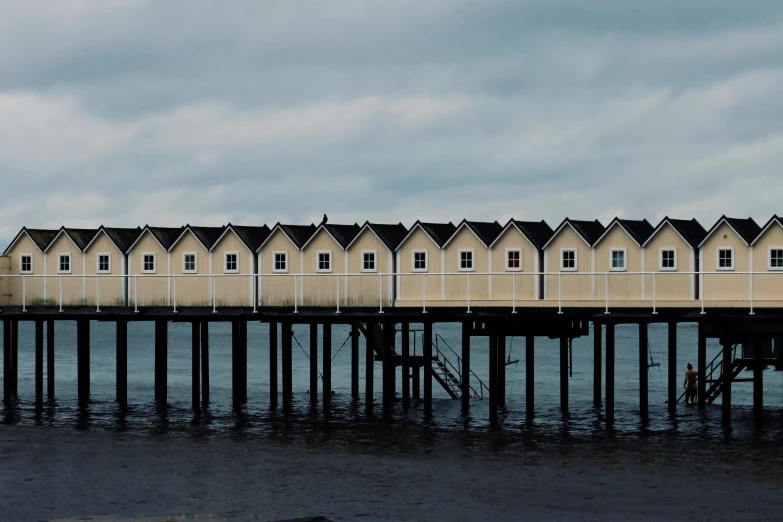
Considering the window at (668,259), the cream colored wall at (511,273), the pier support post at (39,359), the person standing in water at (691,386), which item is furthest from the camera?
the pier support post at (39,359)

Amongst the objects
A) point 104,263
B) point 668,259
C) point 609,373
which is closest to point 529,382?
point 609,373

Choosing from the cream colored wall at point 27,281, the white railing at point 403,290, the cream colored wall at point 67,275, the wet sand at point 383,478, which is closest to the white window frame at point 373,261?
the white railing at point 403,290

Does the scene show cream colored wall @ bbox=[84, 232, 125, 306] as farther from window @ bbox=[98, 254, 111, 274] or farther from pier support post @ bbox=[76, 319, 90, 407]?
pier support post @ bbox=[76, 319, 90, 407]

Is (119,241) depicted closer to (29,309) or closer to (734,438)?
(29,309)

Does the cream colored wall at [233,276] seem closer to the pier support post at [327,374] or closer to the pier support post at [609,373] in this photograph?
the pier support post at [327,374]

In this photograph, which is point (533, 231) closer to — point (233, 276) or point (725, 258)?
point (725, 258)

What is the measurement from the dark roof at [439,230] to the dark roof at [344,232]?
112 inches

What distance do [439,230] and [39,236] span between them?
18392 millimetres

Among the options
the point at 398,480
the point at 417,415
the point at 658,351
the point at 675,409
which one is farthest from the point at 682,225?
the point at 658,351

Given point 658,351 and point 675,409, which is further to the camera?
point 658,351

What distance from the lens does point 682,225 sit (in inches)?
1868

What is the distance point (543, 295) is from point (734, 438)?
857cm

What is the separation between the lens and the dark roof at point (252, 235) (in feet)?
174

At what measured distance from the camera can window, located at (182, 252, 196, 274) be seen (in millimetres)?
53812
